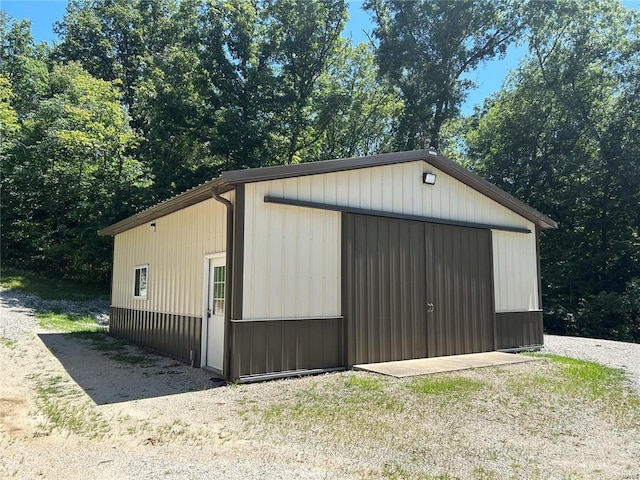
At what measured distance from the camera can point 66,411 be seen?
5180mm

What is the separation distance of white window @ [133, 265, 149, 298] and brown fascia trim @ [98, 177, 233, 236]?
1.03 metres

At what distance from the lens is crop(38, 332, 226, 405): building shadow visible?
618 centimetres

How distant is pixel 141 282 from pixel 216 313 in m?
3.97

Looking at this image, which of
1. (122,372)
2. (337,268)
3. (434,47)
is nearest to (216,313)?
(122,372)

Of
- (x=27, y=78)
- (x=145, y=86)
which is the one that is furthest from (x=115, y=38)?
(x=145, y=86)

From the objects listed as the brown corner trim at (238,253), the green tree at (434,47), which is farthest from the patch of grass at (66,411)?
the green tree at (434,47)

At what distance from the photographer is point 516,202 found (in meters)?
9.88

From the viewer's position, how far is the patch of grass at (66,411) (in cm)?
458

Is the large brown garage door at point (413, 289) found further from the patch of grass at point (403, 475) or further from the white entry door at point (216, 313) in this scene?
the patch of grass at point (403, 475)

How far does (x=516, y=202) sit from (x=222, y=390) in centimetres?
705

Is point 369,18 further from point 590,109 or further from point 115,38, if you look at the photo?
point 115,38

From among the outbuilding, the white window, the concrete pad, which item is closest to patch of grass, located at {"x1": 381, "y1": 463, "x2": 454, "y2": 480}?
the concrete pad

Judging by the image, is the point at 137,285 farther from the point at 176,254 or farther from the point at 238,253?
the point at 238,253

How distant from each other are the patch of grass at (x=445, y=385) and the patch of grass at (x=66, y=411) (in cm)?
368
